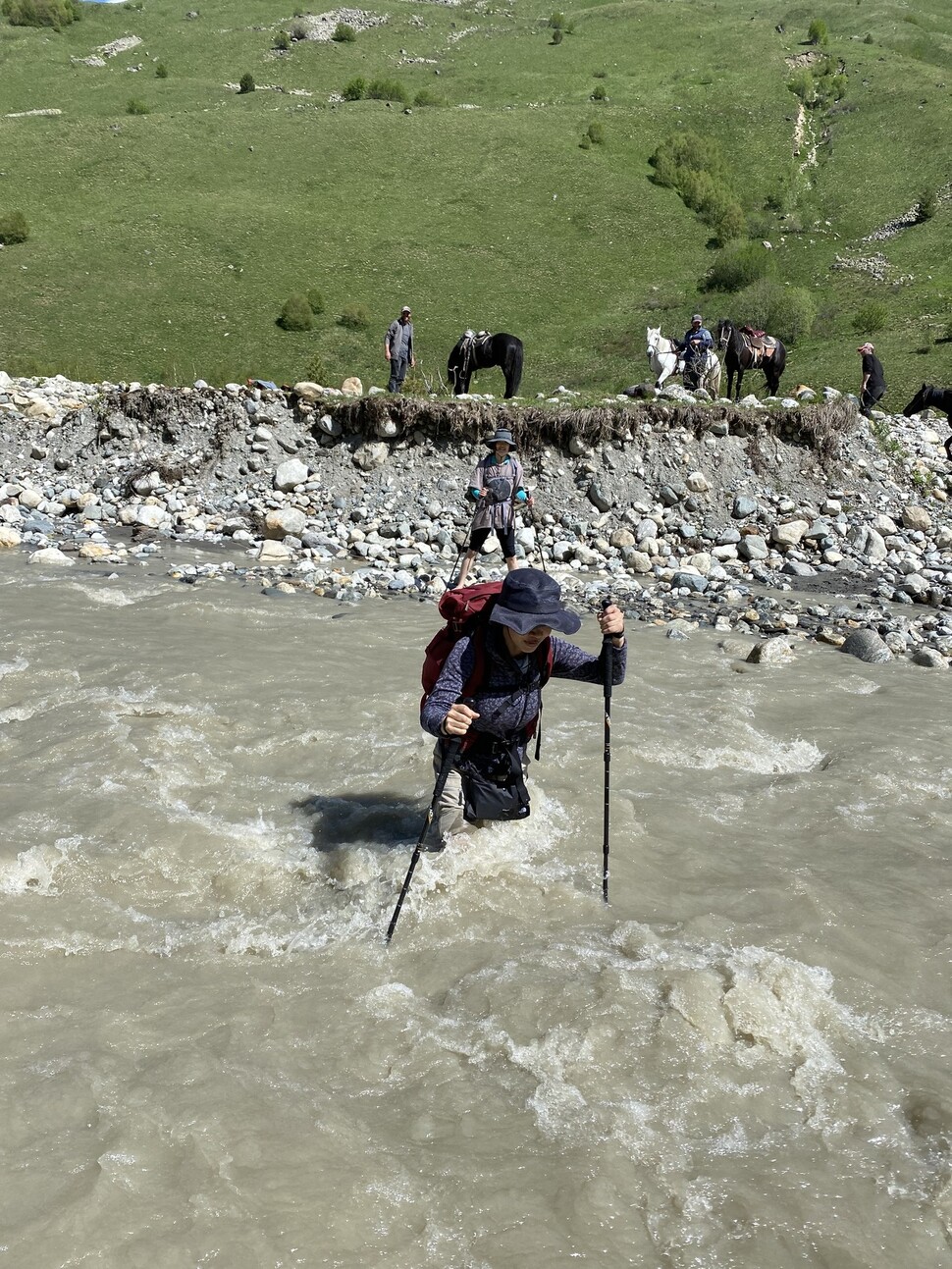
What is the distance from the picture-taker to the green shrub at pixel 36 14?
296 ft

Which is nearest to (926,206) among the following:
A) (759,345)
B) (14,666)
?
(759,345)

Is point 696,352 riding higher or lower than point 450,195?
lower

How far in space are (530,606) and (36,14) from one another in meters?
116

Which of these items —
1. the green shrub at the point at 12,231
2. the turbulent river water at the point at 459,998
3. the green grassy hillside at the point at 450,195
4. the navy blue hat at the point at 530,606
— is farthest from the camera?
the green shrub at the point at 12,231

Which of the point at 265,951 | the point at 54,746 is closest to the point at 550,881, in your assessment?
the point at 265,951

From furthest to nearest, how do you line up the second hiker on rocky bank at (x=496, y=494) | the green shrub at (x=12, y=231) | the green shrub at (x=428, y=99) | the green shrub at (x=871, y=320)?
the green shrub at (x=428, y=99)
the green shrub at (x=12, y=231)
the green shrub at (x=871, y=320)
the second hiker on rocky bank at (x=496, y=494)

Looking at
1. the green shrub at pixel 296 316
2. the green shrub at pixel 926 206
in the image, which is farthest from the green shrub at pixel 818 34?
the green shrub at pixel 296 316

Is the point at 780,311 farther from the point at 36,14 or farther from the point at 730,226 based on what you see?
the point at 36,14

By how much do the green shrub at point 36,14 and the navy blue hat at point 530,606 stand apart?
373ft

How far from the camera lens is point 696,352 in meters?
20.3

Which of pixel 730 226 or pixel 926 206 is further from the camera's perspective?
pixel 926 206

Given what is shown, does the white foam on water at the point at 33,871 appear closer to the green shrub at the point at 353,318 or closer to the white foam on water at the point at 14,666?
the white foam on water at the point at 14,666

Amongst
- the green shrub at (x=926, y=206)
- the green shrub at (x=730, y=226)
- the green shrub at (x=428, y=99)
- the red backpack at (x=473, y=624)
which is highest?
the green shrub at (x=428, y=99)

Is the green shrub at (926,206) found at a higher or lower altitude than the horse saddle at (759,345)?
higher
